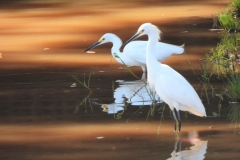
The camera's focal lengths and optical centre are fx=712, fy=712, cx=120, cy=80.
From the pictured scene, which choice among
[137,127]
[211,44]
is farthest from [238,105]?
[211,44]

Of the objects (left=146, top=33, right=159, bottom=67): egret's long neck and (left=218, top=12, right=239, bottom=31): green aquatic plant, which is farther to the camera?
(left=218, top=12, right=239, bottom=31): green aquatic plant

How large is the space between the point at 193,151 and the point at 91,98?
232 cm

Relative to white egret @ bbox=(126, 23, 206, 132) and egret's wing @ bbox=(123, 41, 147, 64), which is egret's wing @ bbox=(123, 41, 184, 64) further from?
white egret @ bbox=(126, 23, 206, 132)

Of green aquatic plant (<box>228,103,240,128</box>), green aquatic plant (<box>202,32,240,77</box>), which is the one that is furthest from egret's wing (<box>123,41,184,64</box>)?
green aquatic plant (<box>228,103,240,128</box>)

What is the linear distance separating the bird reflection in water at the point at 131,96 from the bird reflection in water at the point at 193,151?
1311 millimetres

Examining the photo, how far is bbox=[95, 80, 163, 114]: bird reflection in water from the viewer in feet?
24.6

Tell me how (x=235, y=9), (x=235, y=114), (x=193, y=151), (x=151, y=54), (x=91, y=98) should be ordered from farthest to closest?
1. (x=235, y=9)
2. (x=91, y=98)
3. (x=235, y=114)
4. (x=151, y=54)
5. (x=193, y=151)

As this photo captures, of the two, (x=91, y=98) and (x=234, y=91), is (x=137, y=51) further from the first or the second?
(x=234, y=91)

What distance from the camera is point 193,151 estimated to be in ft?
19.1

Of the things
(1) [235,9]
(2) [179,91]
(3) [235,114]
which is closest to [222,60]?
(3) [235,114]

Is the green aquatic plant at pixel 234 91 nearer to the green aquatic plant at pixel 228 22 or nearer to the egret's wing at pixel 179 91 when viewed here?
the egret's wing at pixel 179 91

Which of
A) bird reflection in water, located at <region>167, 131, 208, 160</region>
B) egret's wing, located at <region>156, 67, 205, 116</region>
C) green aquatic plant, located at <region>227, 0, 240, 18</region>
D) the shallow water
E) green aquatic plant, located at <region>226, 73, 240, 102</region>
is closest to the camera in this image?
bird reflection in water, located at <region>167, 131, 208, 160</region>

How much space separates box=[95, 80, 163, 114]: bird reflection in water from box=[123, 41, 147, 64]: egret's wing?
0.48m

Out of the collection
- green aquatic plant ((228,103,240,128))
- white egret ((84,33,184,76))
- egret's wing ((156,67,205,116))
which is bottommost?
green aquatic plant ((228,103,240,128))
